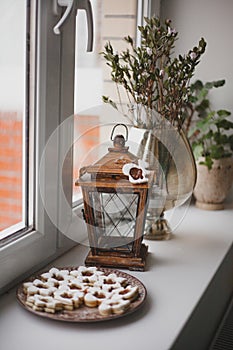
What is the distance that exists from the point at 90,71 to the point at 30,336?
86cm

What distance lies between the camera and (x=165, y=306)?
1304 millimetres

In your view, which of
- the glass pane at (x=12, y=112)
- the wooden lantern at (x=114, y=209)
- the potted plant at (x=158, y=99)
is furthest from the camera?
the potted plant at (x=158, y=99)

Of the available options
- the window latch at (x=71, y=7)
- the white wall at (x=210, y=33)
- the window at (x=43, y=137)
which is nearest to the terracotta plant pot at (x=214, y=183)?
the white wall at (x=210, y=33)

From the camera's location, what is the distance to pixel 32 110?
4.64 ft

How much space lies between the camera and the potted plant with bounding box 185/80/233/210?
214 centimetres

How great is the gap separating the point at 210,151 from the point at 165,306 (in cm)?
98

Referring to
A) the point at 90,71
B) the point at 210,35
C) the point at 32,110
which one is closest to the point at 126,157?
the point at 32,110

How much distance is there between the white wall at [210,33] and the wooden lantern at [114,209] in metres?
0.89

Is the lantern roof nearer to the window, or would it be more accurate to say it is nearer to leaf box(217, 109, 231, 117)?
the window

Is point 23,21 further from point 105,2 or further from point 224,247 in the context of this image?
point 224,247

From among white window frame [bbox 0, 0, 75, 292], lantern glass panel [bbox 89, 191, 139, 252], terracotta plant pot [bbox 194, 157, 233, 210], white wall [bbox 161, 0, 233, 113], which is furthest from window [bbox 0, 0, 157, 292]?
white wall [bbox 161, 0, 233, 113]

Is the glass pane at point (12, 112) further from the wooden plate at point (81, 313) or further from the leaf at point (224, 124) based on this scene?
the leaf at point (224, 124)

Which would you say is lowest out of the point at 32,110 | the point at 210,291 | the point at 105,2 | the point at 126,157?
the point at 210,291

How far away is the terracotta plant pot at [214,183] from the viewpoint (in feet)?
7.00
